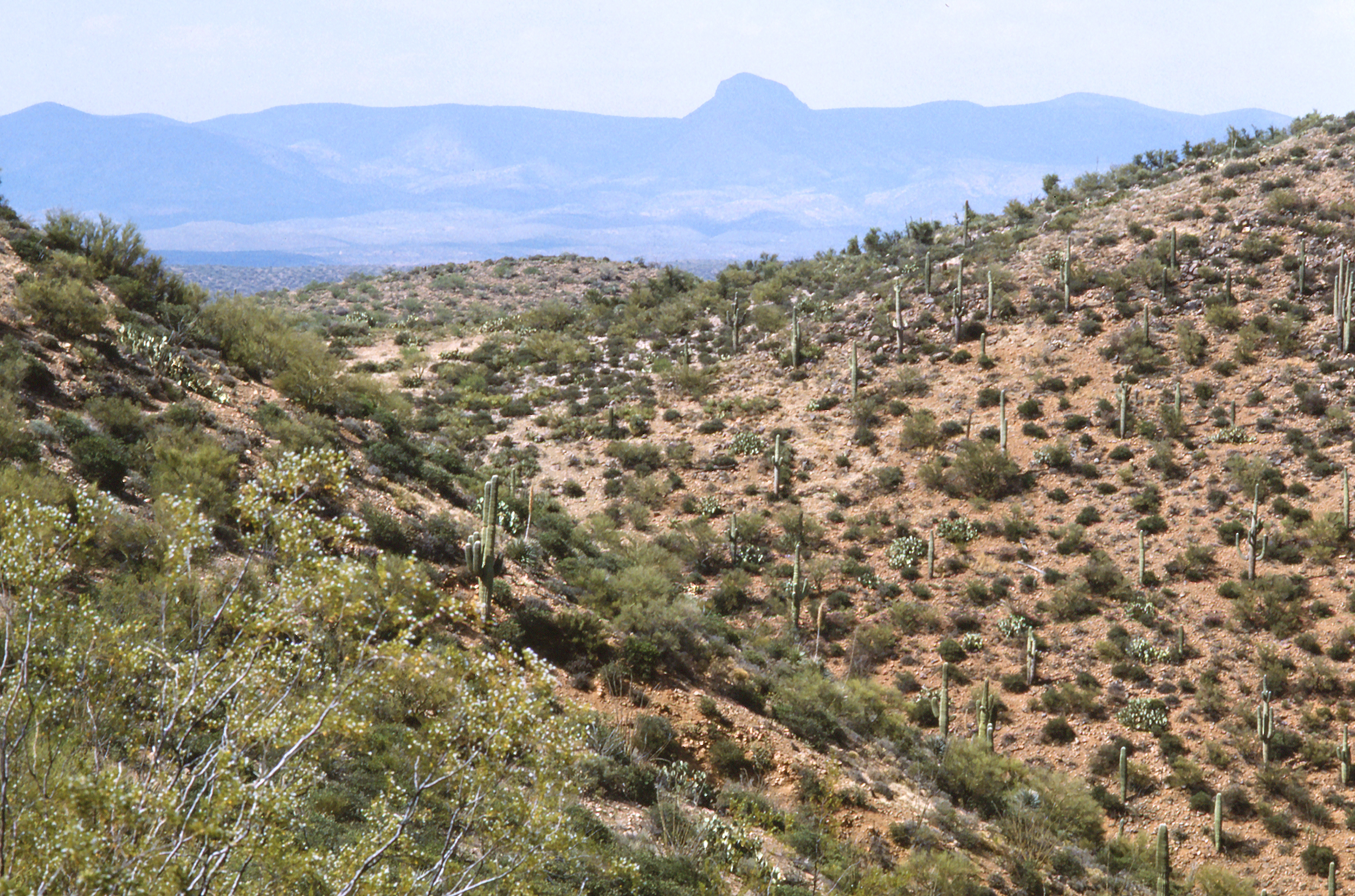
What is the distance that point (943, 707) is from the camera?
17812mm

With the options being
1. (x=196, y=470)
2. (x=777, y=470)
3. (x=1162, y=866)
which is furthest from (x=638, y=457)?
(x=1162, y=866)

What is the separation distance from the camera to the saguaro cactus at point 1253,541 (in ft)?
68.6

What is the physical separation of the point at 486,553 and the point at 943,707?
31.1 feet

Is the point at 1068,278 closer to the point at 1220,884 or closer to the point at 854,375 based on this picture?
the point at 854,375

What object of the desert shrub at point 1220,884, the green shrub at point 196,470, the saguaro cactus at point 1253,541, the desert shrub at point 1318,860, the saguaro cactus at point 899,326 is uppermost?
the saguaro cactus at point 899,326

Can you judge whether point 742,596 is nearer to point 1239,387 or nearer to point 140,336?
point 140,336

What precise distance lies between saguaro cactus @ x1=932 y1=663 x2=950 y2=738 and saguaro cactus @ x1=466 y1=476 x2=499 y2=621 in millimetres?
9043

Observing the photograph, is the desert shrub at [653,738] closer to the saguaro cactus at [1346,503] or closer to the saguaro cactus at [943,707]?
the saguaro cactus at [943,707]

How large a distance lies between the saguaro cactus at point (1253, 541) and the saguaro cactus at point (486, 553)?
17.1 m

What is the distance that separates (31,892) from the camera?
13.8 feet

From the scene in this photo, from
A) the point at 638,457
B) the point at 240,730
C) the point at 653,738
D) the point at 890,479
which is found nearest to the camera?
the point at 240,730

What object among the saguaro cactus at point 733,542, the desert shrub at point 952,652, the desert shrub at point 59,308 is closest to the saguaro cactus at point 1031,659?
the desert shrub at point 952,652

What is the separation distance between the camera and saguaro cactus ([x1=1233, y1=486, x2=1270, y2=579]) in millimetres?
20922

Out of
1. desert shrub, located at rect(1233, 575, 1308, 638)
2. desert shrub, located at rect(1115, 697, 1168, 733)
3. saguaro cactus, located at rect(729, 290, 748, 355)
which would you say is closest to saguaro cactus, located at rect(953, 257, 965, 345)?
saguaro cactus, located at rect(729, 290, 748, 355)
